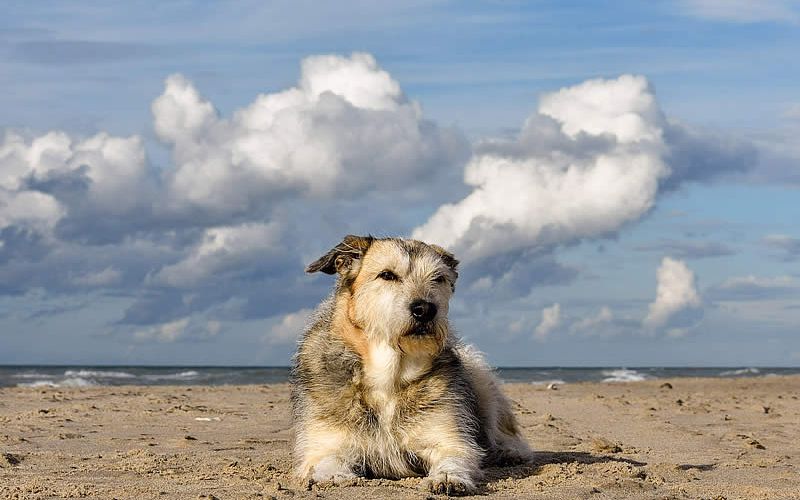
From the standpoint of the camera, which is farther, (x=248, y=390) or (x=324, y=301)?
(x=248, y=390)

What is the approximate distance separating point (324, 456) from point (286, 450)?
3.29 metres

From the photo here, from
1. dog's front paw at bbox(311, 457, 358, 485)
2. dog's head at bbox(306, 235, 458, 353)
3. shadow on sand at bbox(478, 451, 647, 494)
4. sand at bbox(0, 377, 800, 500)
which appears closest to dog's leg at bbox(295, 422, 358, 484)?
dog's front paw at bbox(311, 457, 358, 485)

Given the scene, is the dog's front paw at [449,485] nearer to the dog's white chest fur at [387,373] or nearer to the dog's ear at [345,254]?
the dog's white chest fur at [387,373]

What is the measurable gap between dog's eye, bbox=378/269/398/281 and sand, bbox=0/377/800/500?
1.62 meters

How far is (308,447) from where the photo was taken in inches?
330

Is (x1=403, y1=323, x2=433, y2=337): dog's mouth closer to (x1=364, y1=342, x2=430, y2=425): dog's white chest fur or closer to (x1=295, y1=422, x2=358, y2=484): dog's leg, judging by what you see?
(x1=364, y1=342, x2=430, y2=425): dog's white chest fur

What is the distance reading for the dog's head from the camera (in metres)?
7.70

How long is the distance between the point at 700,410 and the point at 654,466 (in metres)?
9.45

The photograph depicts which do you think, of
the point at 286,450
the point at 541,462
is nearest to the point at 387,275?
the point at 541,462

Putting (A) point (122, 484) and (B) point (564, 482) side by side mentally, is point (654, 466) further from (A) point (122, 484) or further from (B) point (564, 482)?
(A) point (122, 484)

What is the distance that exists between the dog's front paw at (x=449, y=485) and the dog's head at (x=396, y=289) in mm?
997

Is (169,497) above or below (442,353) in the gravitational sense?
below

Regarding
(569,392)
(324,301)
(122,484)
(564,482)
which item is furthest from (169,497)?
(569,392)

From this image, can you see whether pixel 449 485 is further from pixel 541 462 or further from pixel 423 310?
pixel 541 462
